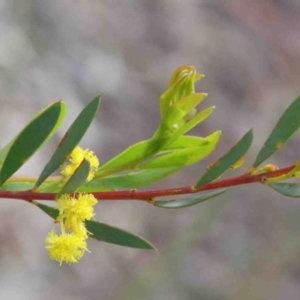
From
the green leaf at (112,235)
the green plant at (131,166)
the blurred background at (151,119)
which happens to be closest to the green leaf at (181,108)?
the green plant at (131,166)

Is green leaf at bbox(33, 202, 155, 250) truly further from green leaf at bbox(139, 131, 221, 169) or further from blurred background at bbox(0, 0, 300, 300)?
blurred background at bbox(0, 0, 300, 300)

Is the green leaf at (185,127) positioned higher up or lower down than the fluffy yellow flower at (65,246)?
higher up

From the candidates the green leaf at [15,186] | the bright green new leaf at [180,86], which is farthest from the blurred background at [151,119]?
the bright green new leaf at [180,86]

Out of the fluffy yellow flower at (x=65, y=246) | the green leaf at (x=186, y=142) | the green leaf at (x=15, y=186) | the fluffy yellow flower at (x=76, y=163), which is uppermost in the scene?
the green leaf at (x=186, y=142)

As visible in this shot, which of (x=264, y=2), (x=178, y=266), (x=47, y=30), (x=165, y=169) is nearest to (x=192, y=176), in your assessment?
(x=178, y=266)

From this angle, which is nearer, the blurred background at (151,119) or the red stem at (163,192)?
the red stem at (163,192)

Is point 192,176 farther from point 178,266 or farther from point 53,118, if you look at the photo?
point 53,118

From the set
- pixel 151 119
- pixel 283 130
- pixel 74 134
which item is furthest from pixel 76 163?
pixel 151 119

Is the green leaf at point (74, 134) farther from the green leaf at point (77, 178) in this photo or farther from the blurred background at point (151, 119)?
the blurred background at point (151, 119)
